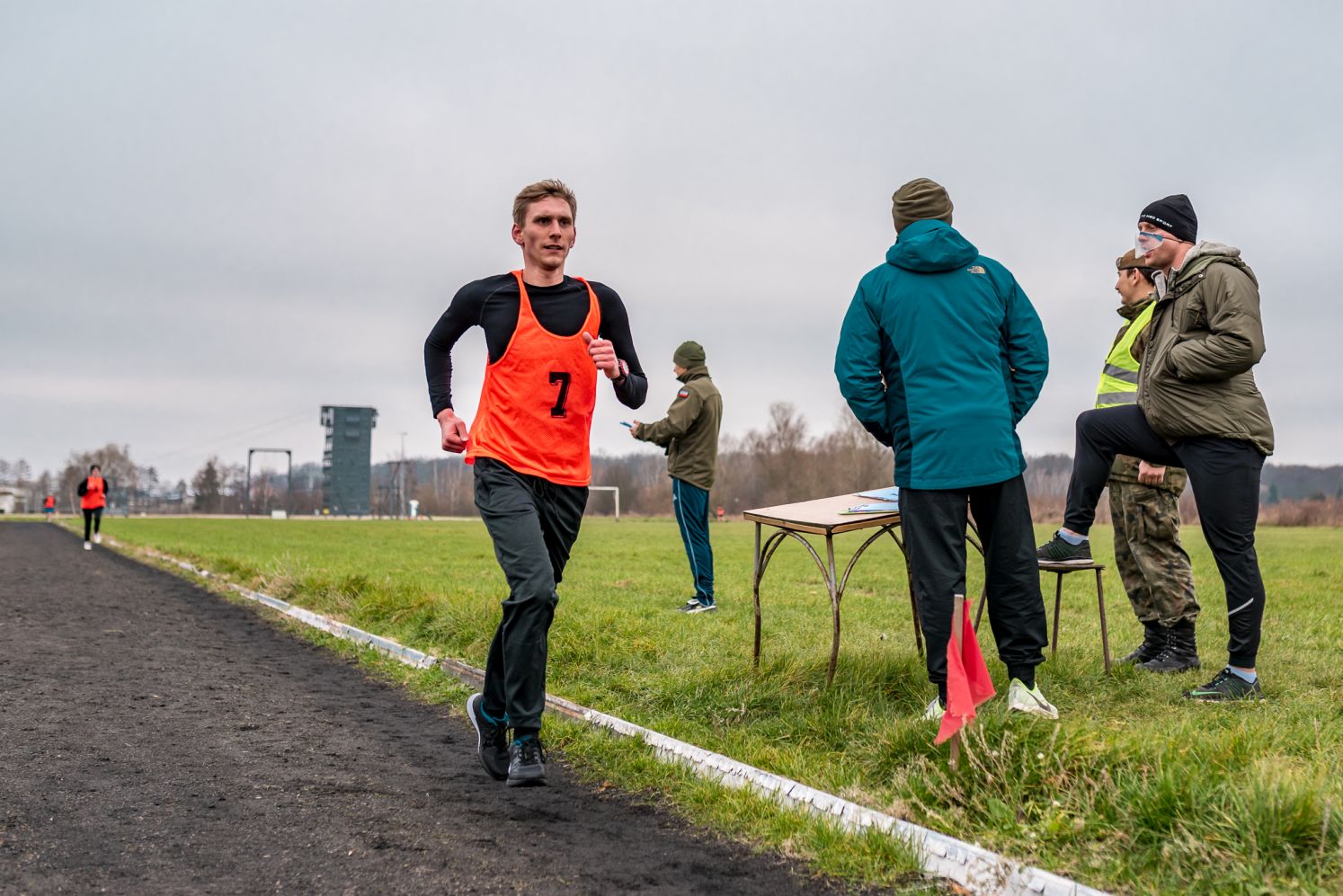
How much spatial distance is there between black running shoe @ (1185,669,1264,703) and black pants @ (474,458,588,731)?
3009 millimetres

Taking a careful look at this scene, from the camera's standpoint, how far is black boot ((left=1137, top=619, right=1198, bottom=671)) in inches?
236

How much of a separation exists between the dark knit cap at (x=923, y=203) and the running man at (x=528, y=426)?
1426 millimetres

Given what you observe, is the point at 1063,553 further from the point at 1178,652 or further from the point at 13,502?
the point at 13,502

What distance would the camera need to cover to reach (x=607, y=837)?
3.81m

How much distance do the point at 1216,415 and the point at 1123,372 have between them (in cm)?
139

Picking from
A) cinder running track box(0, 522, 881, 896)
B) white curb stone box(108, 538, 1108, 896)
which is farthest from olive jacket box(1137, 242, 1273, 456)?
cinder running track box(0, 522, 881, 896)

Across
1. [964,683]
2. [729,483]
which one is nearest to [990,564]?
[964,683]

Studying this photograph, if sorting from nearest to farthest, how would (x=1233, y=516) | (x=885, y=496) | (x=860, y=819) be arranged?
(x=860, y=819), (x=1233, y=516), (x=885, y=496)

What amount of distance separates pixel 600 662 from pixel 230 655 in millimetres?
3362

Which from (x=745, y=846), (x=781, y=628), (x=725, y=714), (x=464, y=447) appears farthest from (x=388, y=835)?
(x=781, y=628)

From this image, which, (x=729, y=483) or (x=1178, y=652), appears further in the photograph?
(x=729, y=483)

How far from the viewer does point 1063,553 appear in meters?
5.28

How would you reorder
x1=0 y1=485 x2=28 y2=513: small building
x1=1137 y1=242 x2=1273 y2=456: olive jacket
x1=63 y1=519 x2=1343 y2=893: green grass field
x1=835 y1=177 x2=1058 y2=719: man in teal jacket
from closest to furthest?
1. x1=63 y1=519 x2=1343 y2=893: green grass field
2. x1=835 y1=177 x2=1058 y2=719: man in teal jacket
3. x1=1137 y1=242 x2=1273 y2=456: olive jacket
4. x1=0 y1=485 x2=28 y2=513: small building

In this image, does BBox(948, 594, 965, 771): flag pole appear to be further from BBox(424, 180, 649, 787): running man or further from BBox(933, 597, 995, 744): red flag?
BBox(424, 180, 649, 787): running man
